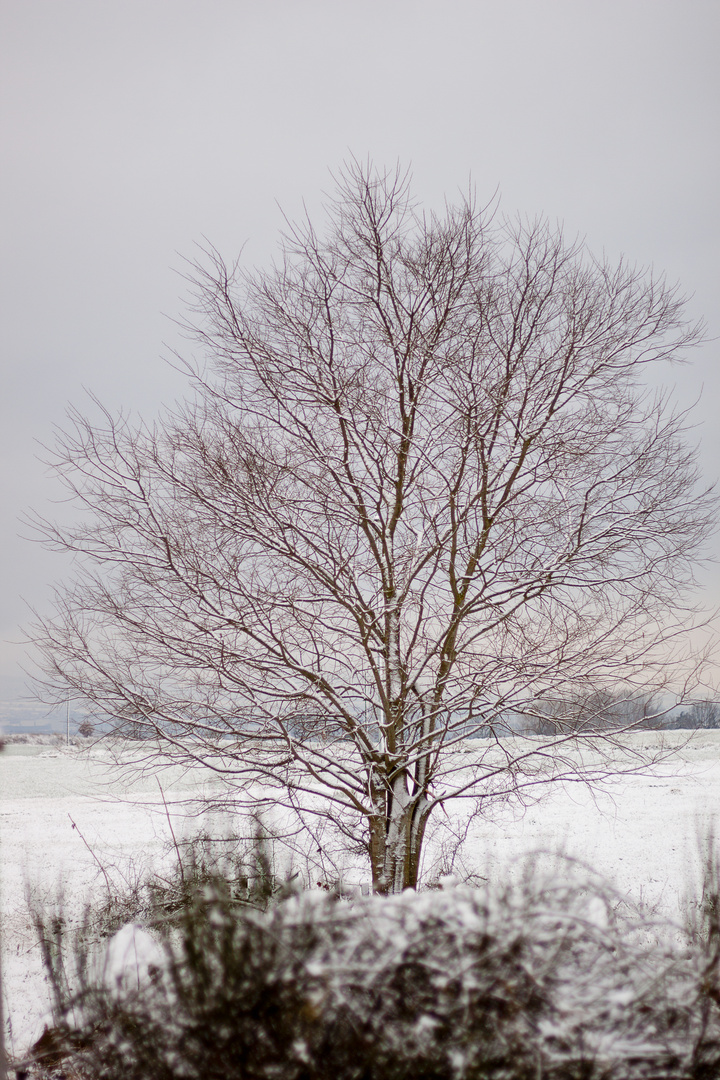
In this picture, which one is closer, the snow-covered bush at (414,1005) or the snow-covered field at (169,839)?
the snow-covered bush at (414,1005)

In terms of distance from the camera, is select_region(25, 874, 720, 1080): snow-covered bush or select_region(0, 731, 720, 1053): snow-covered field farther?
select_region(0, 731, 720, 1053): snow-covered field

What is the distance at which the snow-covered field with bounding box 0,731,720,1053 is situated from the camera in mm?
6875

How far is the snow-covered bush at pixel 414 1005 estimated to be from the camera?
6.73 feet

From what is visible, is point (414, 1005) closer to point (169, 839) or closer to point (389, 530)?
point (389, 530)

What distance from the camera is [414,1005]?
84.0 inches

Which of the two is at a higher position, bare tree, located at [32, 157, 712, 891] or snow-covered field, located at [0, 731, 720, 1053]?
bare tree, located at [32, 157, 712, 891]

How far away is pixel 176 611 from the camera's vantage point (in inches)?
250

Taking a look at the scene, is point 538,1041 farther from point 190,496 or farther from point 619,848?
point 619,848

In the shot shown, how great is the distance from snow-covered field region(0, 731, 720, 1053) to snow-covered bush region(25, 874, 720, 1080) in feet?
10.2

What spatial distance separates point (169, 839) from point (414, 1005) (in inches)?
374

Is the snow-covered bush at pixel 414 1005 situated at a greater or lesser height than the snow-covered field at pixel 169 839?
greater

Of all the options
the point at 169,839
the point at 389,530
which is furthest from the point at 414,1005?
the point at 169,839

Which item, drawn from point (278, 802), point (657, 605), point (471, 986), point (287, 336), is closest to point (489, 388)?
point (287, 336)

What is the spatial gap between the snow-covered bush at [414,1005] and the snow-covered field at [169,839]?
10.2 feet
